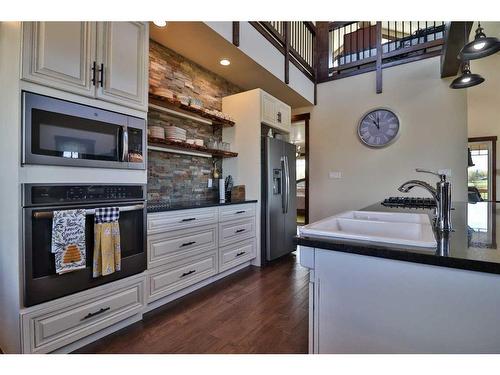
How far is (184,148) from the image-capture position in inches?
117

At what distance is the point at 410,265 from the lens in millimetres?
895

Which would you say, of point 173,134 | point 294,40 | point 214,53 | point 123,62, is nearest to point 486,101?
point 294,40

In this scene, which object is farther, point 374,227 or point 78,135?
point 78,135

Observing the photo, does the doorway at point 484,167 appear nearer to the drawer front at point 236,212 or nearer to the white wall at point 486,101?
the white wall at point 486,101

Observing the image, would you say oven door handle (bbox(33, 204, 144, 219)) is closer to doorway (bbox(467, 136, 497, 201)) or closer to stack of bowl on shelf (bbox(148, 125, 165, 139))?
stack of bowl on shelf (bbox(148, 125, 165, 139))

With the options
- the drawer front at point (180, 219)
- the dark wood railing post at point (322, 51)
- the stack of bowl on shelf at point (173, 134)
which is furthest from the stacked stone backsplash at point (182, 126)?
the dark wood railing post at point (322, 51)

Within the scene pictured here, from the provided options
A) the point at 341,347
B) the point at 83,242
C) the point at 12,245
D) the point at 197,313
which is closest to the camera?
the point at 341,347

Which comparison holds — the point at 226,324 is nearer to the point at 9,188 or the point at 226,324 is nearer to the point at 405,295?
the point at 405,295

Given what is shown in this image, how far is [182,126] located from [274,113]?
1363 mm
